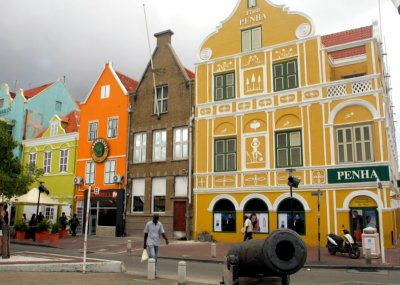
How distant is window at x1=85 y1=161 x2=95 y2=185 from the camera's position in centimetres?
3231

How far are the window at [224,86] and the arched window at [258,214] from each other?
6.79m

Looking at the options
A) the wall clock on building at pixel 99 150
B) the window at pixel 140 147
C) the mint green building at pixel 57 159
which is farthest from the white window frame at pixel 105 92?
the window at pixel 140 147

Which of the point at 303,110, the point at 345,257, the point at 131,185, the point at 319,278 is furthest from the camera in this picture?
the point at 131,185

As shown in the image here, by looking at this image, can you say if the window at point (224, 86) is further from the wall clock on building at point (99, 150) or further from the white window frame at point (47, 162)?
the white window frame at point (47, 162)

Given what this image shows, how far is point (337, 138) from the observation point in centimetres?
2216

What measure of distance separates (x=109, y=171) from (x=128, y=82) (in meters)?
7.86

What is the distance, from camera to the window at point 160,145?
94.9 feet

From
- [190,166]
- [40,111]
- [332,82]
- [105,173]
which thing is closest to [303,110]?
[332,82]

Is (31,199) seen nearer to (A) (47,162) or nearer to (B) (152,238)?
(A) (47,162)

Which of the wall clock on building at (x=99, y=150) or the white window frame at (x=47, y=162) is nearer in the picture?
the wall clock on building at (x=99, y=150)

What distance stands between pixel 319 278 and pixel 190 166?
15.3 metres

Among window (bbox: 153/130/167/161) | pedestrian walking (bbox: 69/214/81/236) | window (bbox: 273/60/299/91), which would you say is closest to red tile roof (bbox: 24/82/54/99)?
pedestrian walking (bbox: 69/214/81/236)

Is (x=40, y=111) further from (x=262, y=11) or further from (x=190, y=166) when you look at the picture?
(x=262, y=11)

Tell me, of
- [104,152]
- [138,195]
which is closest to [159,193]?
[138,195]
